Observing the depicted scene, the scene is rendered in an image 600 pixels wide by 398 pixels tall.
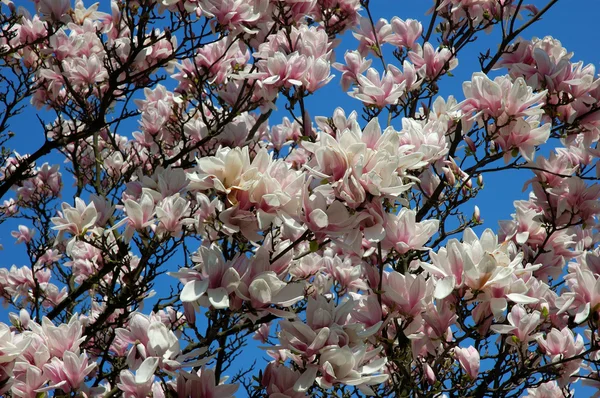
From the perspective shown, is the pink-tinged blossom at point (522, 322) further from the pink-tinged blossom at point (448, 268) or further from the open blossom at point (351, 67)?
the open blossom at point (351, 67)

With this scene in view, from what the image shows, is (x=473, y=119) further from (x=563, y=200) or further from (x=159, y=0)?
(x=159, y=0)

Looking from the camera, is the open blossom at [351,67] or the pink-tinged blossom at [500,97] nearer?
the pink-tinged blossom at [500,97]

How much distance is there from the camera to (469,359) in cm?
316

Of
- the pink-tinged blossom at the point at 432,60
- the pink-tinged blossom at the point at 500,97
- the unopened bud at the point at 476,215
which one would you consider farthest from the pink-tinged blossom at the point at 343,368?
the pink-tinged blossom at the point at 432,60

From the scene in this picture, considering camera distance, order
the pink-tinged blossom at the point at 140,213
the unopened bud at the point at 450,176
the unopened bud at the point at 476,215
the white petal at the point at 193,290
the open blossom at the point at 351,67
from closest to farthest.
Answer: the white petal at the point at 193,290, the pink-tinged blossom at the point at 140,213, the unopened bud at the point at 450,176, the unopened bud at the point at 476,215, the open blossom at the point at 351,67

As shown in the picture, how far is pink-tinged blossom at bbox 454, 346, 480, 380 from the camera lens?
10.4 ft

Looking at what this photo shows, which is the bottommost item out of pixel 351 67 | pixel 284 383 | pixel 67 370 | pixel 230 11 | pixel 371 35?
pixel 67 370

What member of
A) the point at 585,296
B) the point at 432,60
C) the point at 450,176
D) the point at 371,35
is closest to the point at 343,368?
the point at 585,296

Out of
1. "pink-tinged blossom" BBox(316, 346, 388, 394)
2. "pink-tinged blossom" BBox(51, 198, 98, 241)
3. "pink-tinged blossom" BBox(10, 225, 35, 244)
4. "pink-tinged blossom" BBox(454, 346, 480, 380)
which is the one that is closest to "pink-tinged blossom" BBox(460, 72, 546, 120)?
"pink-tinged blossom" BBox(454, 346, 480, 380)

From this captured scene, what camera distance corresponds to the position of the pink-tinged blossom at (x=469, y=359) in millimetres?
3156

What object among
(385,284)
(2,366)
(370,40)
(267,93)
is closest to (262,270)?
(385,284)

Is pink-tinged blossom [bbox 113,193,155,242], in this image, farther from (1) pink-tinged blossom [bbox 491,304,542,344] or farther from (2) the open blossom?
(2) the open blossom

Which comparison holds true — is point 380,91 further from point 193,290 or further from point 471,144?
point 193,290

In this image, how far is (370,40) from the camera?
4723mm
